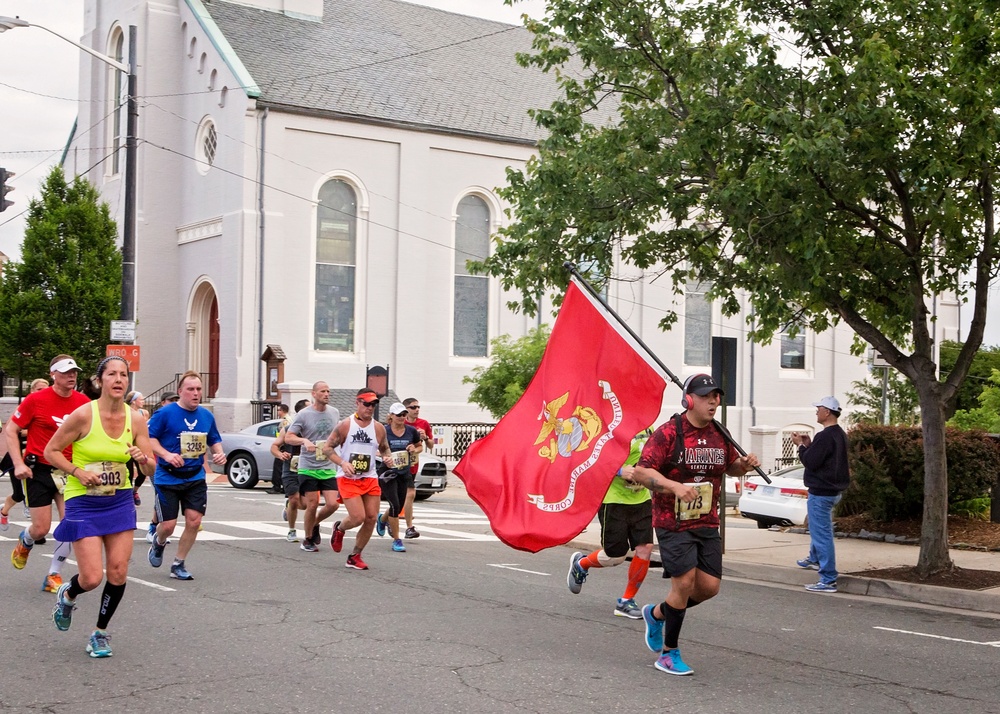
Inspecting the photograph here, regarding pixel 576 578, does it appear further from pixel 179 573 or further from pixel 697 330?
pixel 697 330

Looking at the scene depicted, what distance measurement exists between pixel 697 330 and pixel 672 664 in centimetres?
3569

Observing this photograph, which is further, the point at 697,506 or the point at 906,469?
the point at 906,469

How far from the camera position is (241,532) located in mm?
15414

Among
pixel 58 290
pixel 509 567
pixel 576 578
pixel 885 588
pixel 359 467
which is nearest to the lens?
pixel 576 578

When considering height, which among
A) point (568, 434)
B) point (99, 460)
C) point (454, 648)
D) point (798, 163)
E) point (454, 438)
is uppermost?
point (798, 163)

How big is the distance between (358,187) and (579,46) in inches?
876

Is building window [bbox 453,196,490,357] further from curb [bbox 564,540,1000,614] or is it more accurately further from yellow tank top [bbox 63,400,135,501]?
yellow tank top [bbox 63,400,135,501]

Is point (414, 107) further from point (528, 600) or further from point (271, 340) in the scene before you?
point (528, 600)

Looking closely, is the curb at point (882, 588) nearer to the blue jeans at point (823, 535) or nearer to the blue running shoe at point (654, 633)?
the blue jeans at point (823, 535)

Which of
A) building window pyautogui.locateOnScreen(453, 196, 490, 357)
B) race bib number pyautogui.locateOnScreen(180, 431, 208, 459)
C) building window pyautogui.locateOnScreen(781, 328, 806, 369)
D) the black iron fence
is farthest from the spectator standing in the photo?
building window pyautogui.locateOnScreen(781, 328, 806, 369)

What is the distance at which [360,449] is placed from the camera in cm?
1225

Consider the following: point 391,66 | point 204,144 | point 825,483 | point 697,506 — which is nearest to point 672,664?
point 697,506

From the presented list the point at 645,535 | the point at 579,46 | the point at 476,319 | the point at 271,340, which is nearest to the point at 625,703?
the point at 645,535

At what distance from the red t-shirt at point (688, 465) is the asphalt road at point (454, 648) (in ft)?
3.20
